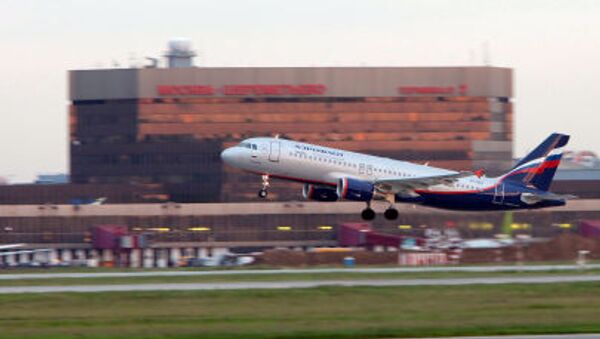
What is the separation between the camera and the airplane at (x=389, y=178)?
2729 inches

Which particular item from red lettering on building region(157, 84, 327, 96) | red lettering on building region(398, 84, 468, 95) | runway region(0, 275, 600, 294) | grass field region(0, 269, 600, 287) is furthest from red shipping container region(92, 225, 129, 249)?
runway region(0, 275, 600, 294)

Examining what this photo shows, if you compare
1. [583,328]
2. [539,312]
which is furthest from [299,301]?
[583,328]

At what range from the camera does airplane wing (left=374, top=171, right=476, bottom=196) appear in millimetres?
71125

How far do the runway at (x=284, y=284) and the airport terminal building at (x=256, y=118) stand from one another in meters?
90.2

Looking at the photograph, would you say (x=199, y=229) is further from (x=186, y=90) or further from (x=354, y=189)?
(x=354, y=189)

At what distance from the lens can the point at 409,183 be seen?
71.8m

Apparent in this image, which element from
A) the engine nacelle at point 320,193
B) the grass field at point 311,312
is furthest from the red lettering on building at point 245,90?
the grass field at point 311,312

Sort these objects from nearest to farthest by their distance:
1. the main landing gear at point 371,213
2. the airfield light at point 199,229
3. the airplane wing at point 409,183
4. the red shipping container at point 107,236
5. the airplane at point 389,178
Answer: the airplane at point 389,178
the airplane wing at point 409,183
the main landing gear at point 371,213
the red shipping container at point 107,236
the airfield light at point 199,229

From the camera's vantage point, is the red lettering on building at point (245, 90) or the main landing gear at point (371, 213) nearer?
the main landing gear at point (371, 213)

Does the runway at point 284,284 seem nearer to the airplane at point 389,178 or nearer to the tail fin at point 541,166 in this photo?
the airplane at point 389,178

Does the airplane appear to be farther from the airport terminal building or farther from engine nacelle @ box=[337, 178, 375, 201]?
the airport terminal building

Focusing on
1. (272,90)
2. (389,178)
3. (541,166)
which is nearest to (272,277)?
(389,178)

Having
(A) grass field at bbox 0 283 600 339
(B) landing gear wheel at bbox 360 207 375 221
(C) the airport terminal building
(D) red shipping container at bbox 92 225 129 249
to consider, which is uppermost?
(C) the airport terminal building

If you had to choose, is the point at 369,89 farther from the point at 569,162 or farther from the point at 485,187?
the point at 485,187
